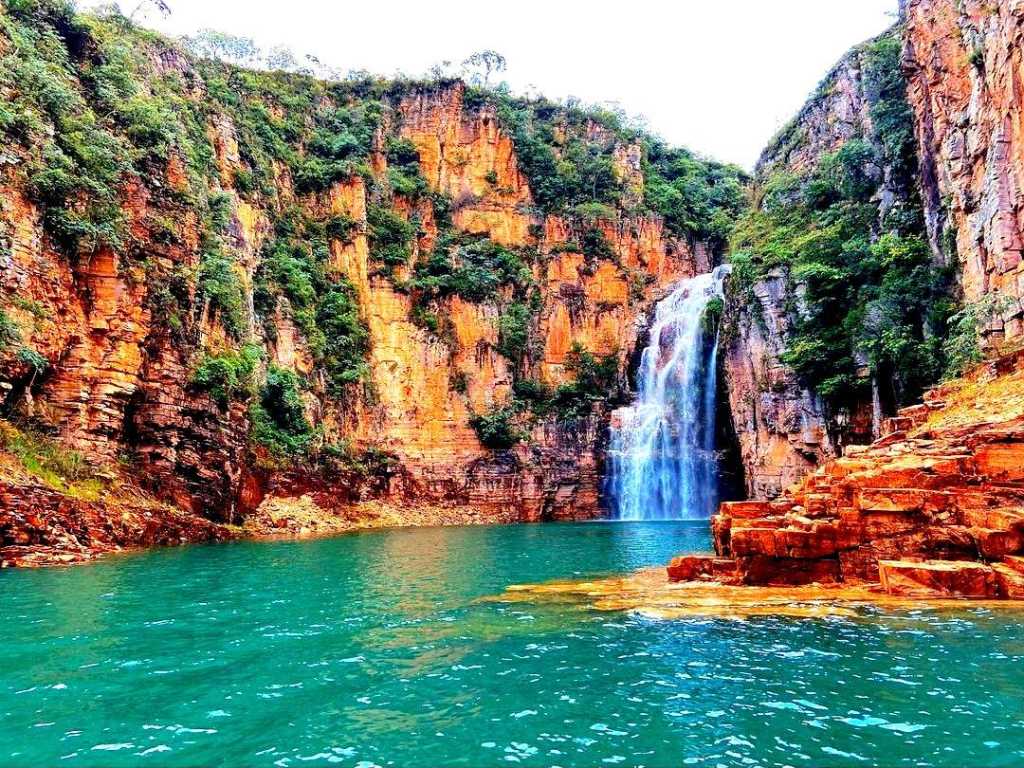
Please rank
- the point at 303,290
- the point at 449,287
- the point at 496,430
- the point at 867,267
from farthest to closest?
1. the point at 449,287
2. the point at 496,430
3. the point at 303,290
4. the point at 867,267

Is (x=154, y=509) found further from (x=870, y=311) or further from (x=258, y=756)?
(x=870, y=311)

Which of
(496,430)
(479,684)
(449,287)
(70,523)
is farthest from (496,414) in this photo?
(479,684)

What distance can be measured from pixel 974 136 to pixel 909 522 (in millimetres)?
16797

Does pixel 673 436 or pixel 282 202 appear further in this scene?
pixel 282 202

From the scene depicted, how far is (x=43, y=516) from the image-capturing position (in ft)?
64.0

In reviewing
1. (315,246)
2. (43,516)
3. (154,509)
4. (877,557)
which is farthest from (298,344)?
(877,557)

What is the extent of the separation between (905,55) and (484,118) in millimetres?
31777

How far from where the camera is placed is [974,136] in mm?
23125

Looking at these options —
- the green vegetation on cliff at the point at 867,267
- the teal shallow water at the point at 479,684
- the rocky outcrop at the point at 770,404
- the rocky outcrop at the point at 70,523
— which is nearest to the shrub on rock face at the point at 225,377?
the rocky outcrop at the point at 70,523

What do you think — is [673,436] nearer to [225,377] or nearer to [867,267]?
[867,267]

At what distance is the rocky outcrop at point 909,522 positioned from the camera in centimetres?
1251

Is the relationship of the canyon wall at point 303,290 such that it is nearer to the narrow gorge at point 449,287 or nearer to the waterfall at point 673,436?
the narrow gorge at point 449,287

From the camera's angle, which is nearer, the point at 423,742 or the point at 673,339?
the point at 423,742

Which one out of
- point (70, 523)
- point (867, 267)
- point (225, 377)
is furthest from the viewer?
point (867, 267)
